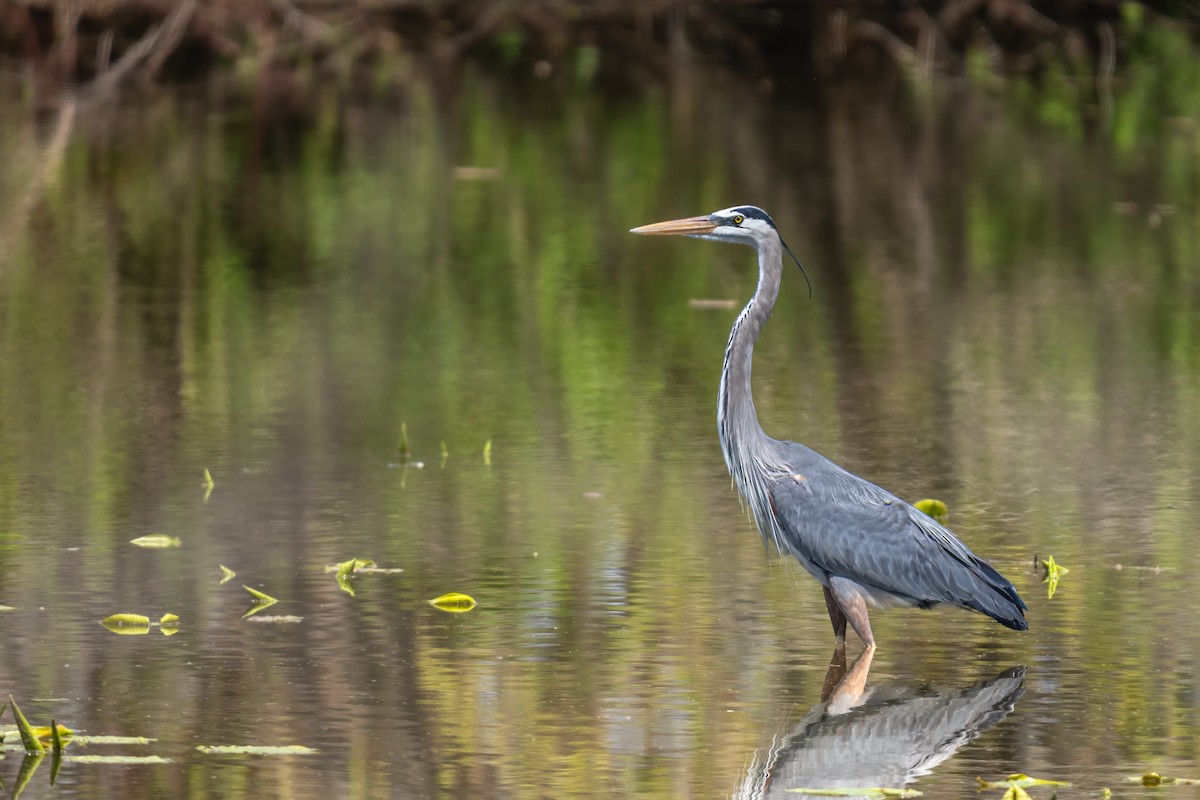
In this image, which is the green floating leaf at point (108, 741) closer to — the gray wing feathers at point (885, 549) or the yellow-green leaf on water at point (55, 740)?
the yellow-green leaf on water at point (55, 740)

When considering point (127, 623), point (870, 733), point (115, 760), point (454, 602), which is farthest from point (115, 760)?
point (870, 733)

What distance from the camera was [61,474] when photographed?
947cm

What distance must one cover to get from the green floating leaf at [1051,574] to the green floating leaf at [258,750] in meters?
2.85

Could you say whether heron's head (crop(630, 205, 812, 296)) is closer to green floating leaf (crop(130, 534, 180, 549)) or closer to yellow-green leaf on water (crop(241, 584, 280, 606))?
yellow-green leaf on water (crop(241, 584, 280, 606))

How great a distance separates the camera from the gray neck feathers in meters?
7.52

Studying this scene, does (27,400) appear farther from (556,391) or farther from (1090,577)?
(1090,577)

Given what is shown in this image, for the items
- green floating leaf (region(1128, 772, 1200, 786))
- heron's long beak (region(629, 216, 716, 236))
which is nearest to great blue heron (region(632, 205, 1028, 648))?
heron's long beak (region(629, 216, 716, 236))

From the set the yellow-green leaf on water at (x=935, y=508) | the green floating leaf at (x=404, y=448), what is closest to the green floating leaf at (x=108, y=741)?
the yellow-green leaf on water at (x=935, y=508)

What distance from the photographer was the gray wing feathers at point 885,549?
7.08 meters

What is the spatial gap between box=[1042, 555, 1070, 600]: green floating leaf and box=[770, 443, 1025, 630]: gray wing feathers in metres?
0.77

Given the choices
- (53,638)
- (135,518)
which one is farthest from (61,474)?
(53,638)

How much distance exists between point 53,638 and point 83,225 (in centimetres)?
947

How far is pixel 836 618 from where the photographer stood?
23.8ft

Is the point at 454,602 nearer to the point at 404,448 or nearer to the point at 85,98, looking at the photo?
the point at 404,448
